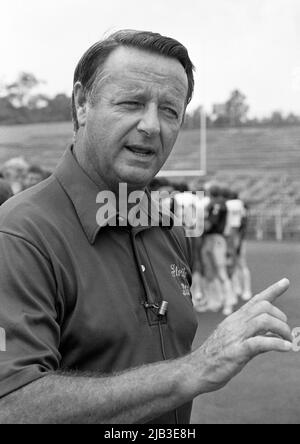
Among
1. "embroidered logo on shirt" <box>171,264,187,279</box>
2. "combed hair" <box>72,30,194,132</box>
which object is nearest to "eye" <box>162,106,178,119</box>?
"combed hair" <box>72,30,194,132</box>

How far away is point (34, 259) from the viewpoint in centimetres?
104

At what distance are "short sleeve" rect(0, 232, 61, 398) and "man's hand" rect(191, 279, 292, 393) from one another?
25 cm

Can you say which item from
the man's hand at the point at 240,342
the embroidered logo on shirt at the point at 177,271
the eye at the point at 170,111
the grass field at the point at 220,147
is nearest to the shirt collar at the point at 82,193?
the embroidered logo on shirt at the point at 177,271

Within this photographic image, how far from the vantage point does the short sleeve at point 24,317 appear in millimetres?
964

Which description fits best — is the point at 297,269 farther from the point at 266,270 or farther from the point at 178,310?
the point at 178,310

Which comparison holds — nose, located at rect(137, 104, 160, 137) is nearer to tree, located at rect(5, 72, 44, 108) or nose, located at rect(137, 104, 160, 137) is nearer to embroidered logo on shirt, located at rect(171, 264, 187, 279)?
embroidered logo on shirt, located at rect(171, 264, 187, 279)

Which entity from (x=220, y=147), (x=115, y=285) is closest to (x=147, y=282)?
(x=115, y=285)

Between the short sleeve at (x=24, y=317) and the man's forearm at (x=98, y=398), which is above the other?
the short sleeve at (x=24, y=317)

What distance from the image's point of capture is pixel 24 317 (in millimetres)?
996

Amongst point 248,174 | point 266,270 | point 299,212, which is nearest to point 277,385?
point 266,270

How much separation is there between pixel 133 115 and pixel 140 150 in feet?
0.26

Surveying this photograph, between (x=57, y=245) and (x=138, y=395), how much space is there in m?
0.31

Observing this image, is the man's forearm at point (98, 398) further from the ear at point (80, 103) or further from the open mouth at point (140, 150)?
the ear at point (80, 103)

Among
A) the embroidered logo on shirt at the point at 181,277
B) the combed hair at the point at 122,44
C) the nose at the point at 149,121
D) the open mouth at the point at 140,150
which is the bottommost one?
the embroidered logo on shirt at the point at 181,277
